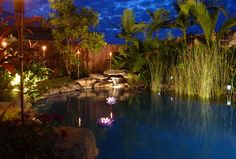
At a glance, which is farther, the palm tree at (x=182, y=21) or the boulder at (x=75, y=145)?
the palm tree at (x=182, y=21)

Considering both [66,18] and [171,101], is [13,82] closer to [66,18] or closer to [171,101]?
[171,101]

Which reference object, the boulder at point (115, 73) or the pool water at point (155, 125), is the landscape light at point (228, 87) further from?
the boulder at point (115, 73)

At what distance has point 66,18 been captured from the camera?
1102 cm

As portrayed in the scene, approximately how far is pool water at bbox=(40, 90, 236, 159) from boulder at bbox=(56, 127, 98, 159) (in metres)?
0.41

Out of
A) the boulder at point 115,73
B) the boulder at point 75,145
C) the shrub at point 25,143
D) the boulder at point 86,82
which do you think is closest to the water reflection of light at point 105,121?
the boulder at point 75,145

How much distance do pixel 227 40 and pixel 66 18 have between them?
467 centimetres

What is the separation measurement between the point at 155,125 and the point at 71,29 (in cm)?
636

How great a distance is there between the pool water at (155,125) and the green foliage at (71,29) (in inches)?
123

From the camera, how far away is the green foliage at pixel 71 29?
11.1 meters

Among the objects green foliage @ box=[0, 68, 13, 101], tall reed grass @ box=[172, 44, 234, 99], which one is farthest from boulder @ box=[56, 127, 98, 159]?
tall reed grass @ box=[172, 44, 234, 99]

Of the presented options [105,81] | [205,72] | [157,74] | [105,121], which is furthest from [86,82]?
[105,121]

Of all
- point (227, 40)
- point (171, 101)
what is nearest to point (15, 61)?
point (171, 101)

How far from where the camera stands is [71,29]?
11125 mm

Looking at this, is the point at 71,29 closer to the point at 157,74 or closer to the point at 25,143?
the point at 157,74
